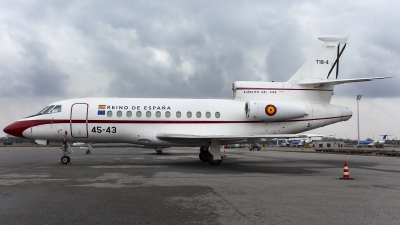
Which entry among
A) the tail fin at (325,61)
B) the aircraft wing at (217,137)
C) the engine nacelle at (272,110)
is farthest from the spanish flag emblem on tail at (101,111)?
the tail fin at (325,61)

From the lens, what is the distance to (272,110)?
17.8 meters

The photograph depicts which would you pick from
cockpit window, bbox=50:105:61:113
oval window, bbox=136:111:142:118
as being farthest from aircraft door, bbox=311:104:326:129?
cockpit window, bbox=50:105:61:113

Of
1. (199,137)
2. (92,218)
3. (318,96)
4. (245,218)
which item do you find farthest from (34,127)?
(318,96)

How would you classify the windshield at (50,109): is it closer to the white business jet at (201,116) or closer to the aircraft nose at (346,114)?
the white business jet at (201,116)

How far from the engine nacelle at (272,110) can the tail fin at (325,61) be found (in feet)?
6.47

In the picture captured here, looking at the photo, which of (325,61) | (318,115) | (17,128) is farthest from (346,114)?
(17,128)

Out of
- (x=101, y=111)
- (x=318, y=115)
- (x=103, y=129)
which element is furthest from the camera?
(x=318, y=115)

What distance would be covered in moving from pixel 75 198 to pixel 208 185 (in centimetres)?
423

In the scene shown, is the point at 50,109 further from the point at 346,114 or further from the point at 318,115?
the point at 346,114

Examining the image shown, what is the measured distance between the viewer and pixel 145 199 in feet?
26.2

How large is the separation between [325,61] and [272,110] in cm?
486

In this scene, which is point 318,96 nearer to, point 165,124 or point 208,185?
point 165,124

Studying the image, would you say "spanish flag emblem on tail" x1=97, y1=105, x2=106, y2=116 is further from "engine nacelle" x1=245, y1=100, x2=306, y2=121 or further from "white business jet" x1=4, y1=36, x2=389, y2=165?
"engine nacelle" x1=245, y1=100, x2=306, y2=121

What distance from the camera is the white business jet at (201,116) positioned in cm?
1739
